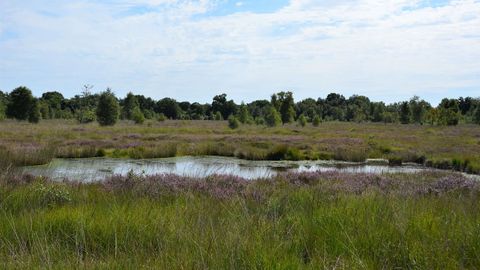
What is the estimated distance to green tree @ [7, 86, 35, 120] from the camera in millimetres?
61906

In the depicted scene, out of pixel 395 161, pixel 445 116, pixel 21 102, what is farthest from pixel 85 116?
pixel 445 116

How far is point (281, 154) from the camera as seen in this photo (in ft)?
77.9

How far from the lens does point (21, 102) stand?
62562mm

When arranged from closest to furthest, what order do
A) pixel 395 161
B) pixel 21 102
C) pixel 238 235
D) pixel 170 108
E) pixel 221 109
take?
1. pixel 238 235
2. pixel 395 161
3. pixel 21 102
4. pixel 170 108
5. pixel 221 109

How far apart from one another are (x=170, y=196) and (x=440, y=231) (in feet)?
15.1

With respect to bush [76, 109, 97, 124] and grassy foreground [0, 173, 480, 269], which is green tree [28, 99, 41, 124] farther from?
grassy foreground [0, 173, 480, 269]

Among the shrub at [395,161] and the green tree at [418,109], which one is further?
the green tree at [418,109]

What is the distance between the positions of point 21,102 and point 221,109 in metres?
68.8

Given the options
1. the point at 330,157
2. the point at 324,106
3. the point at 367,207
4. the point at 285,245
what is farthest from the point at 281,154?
the point at 324,106

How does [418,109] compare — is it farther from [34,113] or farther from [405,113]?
[34,113]

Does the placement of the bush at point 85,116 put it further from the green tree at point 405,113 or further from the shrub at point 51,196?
the shrub at point 51,196

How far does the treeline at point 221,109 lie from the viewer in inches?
2436

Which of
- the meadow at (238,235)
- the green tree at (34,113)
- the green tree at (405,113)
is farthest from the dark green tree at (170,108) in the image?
the meadow at (238,235)

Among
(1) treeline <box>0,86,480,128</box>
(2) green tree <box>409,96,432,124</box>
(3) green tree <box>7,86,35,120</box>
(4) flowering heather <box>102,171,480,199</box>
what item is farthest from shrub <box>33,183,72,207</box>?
(2) green tree <box>409,96,432,124</box>
